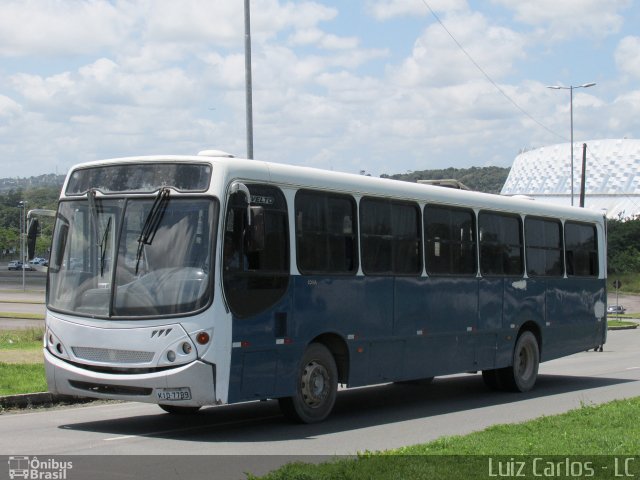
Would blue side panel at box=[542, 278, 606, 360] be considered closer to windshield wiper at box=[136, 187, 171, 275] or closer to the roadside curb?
the roadside curb

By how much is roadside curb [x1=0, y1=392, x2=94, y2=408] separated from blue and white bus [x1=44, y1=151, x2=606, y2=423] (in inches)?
89.5

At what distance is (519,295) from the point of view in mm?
17438

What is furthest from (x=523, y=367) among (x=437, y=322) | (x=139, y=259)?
(x=139, y=259)

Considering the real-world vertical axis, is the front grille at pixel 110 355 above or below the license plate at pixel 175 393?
above

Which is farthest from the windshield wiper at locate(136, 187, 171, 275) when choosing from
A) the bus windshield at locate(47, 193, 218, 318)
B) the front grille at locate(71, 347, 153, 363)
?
the front grille at locate(71, 347, 153, 363)

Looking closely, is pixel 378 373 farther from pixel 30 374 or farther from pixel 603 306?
pixel 603 306

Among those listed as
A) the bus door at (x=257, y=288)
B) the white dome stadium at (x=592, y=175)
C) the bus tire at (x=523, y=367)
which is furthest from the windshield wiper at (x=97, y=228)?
the white dome stadium at (x=592, y=175)

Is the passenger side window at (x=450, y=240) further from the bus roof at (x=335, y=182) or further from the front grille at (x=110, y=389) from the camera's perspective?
the front grille at (x=110, y=389)

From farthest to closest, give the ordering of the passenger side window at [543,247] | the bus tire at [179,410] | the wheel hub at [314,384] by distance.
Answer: the passenger side window at [543,247]
the bus tire at [179,410]
the wheel hub at [314,384]

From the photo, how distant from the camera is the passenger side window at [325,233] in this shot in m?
12.6

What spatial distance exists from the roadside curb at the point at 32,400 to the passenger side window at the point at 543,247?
775 cm

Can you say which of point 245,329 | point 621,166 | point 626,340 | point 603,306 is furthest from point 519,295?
point 621,166

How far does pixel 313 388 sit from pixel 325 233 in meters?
1.87

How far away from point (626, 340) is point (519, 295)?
23354 mm
